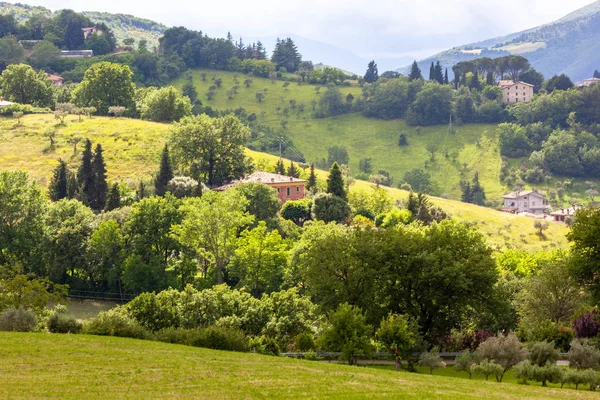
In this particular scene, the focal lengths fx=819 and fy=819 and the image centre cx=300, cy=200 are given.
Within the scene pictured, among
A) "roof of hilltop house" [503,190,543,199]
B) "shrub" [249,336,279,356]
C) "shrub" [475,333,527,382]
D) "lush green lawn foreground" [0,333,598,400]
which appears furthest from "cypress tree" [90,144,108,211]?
"roof of hilltop house" [503,190,543,199]

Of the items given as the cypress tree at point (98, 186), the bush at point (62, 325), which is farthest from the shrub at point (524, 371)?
the cypress tree at point (98, 186)

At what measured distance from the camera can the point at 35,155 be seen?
12075 centimetres

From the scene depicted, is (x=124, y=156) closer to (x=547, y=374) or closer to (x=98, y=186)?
A: (x=98, y=186)

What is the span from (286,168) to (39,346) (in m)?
90.9

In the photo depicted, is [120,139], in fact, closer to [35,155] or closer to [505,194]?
[35,155]

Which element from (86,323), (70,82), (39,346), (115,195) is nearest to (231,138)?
(115,195)

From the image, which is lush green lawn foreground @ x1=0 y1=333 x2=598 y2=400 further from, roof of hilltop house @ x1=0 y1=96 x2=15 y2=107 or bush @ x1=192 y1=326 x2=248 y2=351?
roof of hilltop house @ x1=0 y1=96 x2=15 y2=107

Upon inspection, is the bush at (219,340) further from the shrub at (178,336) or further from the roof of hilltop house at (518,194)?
the roof of hilltop house at (518,194)

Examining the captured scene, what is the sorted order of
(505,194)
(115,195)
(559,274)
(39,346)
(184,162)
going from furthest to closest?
1. (505,194)
2. (184,162)
3. (115,195)
4. (559,274)
5. (39,346)

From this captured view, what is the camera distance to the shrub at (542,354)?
45.7m

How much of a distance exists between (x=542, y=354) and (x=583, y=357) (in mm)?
2181

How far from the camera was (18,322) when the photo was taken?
4575 centimetres

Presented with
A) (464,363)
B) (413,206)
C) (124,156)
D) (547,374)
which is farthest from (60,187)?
(547,374)

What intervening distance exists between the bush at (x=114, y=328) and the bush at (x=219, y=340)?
10.8 ft
